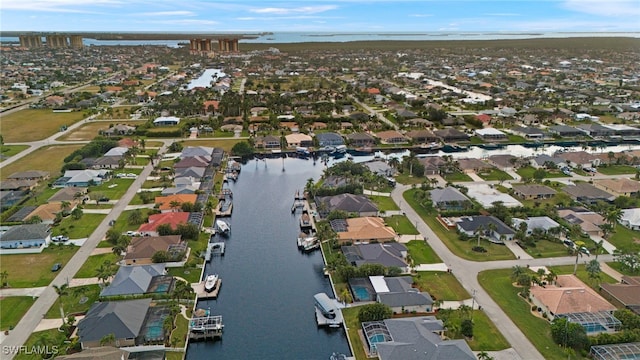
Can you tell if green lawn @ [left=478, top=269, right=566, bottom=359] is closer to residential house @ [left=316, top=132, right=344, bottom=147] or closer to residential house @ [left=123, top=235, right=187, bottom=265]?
residential house @ [left=123, top=235, right=187, bottom=265]

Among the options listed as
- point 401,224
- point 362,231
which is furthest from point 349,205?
point 401,224

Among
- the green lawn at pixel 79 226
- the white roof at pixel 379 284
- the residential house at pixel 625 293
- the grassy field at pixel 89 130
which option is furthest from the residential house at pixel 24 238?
the residential house at pixel 625 293

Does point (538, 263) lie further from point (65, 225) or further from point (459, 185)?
point (65, 225)

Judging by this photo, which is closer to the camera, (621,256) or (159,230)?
(621,256)

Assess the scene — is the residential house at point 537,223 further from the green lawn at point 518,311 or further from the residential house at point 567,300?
the residential house at point 567,300

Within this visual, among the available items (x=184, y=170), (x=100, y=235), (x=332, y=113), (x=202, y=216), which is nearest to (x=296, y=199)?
(x=202, y=216)

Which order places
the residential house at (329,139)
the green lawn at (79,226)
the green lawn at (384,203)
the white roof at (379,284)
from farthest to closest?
the residential house at (329,139) → the green lawn at (384,203) → the green lawn at (79,226) → the white roof at (379,284)
